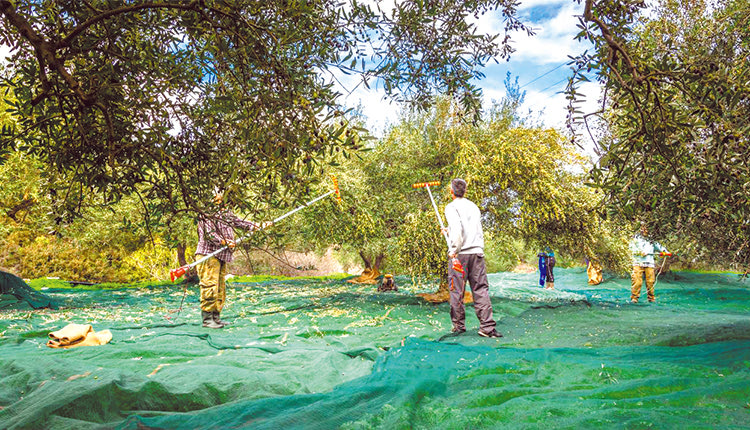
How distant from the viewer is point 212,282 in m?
7.07

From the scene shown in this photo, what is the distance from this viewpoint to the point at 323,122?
2.35 metres

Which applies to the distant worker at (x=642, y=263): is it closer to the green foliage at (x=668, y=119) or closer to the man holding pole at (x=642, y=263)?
the man holding pole at (x=642, y=263)

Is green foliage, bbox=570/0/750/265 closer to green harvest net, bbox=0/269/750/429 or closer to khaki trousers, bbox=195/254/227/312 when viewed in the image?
green harvest net, bbox=0/269/750/429

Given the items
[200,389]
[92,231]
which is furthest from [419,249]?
[92,231]

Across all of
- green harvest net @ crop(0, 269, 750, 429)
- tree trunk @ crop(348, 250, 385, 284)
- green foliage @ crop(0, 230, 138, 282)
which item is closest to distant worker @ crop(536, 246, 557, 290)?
tree trunk @ crop(348, 250, 385, 284)

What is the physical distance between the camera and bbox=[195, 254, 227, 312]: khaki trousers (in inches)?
278

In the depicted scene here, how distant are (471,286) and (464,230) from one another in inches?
35.5

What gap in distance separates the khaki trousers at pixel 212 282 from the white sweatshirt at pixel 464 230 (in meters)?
3.96

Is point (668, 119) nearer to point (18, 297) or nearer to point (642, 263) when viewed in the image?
point (642, 263)

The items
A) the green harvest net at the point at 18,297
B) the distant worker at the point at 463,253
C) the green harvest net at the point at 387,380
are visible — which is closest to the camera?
the green harvest net at the point at 387,380

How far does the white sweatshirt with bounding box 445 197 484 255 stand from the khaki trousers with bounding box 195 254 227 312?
3.96 meters

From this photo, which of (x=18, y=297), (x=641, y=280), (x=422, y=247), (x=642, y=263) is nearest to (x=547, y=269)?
(x=641, y=280)

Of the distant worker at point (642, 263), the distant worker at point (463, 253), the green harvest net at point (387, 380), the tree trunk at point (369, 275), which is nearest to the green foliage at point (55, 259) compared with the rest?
the tree trunk at point (369, 275)

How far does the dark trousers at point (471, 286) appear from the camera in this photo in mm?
A: 6285
